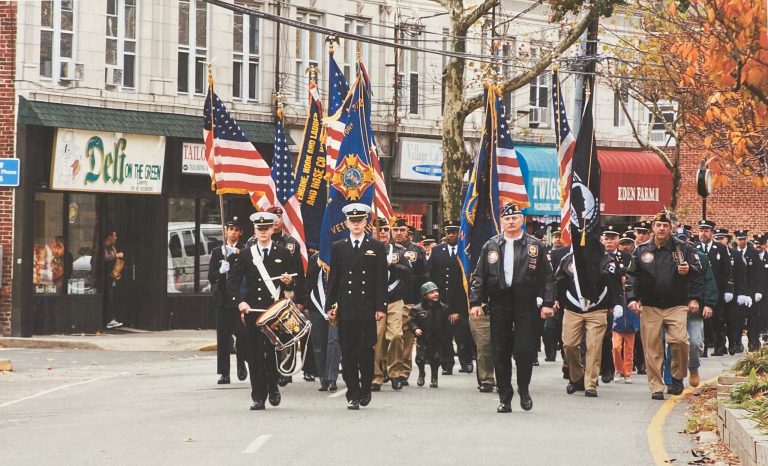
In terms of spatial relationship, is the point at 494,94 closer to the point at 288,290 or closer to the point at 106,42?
the point at 288,290

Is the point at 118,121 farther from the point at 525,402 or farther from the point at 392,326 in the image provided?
the point at 525,402

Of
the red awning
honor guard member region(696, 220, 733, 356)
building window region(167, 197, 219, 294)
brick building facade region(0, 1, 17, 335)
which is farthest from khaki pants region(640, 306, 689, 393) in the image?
the red awning

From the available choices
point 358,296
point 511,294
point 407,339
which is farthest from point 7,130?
point 511,294

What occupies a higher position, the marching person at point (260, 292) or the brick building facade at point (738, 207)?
the brick building facade at point (738, 207)

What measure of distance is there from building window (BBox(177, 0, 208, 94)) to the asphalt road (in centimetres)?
1351

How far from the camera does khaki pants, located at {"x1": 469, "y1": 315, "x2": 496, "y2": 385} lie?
706 inches

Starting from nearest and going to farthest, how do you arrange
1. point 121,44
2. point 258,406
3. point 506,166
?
point 258,406 → point 506,166 → point 121,44

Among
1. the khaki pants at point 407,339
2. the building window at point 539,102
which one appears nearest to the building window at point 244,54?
the building window at point 539,102

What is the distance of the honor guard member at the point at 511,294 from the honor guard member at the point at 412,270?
3.19 metres

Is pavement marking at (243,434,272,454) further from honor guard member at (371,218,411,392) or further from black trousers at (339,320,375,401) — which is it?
honor guard member at (371,218,411,392)

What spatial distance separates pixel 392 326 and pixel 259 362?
3088 millimetres

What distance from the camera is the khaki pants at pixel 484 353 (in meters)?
17.9

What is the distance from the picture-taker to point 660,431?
Answer: 1422 centimetres

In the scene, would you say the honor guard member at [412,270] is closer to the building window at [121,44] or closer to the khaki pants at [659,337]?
the khaki pants at [659,337]
